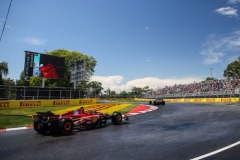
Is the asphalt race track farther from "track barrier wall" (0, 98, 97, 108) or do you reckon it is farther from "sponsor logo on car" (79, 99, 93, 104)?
"sponsor logo on car" (79, 99, 93, 104)

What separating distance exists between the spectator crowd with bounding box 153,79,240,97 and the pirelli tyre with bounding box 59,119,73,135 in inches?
1429

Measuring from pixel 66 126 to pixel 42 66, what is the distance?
2781 cm

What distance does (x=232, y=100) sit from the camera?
4150 cm

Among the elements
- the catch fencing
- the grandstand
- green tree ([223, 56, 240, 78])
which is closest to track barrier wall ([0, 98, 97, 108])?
the catch fencing

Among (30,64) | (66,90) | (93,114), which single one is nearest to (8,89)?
(66,90)

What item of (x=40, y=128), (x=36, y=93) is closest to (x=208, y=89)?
(x=36, y=93)

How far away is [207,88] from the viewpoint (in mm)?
59094

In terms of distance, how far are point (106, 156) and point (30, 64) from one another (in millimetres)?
32113

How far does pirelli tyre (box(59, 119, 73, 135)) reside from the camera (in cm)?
1063

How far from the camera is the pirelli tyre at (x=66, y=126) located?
34.9 feet

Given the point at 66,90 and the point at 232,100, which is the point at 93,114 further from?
the point at 232,100

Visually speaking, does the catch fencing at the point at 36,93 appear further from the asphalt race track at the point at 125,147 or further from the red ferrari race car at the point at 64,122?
the asphalt race track at the point at 125,147

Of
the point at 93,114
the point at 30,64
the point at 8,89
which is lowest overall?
the point at 93,114

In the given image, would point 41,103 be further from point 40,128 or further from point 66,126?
point 66,126
